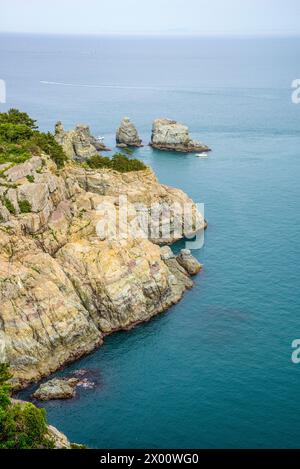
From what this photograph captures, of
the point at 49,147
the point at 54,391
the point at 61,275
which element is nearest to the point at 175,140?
the point at 49,147

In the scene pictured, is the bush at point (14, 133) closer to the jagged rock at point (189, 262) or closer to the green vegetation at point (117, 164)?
the green vegetation at point (117, 164)

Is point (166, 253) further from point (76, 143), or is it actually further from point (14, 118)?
point (76, 143)

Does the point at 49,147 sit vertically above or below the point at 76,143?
above

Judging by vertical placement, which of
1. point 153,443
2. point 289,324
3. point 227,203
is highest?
point 227,203

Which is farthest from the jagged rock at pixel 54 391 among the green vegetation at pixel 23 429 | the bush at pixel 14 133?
the bush at pixel 14 133

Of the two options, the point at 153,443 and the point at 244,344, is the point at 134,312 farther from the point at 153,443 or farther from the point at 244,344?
the point at 153,443

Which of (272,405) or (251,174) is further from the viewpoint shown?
(251,174)

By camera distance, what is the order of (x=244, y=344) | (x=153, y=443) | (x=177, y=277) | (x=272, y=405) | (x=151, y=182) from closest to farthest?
(x=153, y=443)
(x=272, y=405)
(x=244, y=344)
(x=177, y=277)
(x=151, y=182)

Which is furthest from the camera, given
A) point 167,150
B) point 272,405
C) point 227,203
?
point 167,150

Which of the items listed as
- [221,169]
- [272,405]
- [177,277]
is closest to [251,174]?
[221,169]
